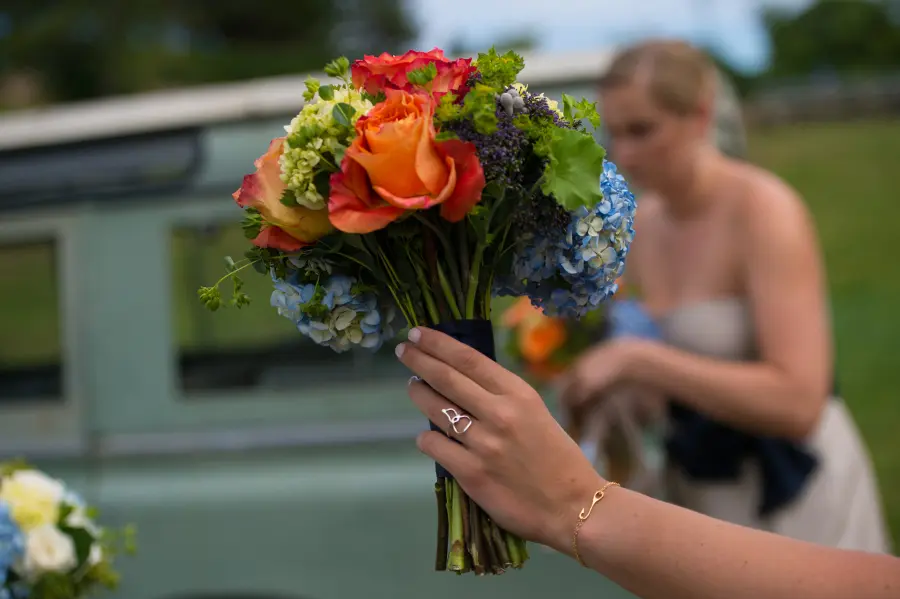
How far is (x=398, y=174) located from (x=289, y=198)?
15cm

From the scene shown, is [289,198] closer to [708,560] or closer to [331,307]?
[331,307]

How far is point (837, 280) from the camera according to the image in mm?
12828

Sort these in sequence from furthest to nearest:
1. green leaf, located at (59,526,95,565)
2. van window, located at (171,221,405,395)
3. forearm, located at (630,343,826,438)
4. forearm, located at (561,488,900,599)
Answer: van window, located at (171,221,405,395)
forearm, located at (630,343,826,438)
green leaf, located at (59,526,95,565)
forearm, located at (561,488,900,599)

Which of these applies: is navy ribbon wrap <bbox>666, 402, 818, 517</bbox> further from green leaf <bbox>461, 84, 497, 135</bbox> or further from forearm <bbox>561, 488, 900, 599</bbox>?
green leaf <bbox>461, 84, 497, 135</bbox>

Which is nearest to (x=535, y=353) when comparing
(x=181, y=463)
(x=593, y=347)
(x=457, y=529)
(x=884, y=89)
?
(x=593, y=347)

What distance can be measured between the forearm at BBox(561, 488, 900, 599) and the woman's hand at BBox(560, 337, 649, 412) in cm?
105

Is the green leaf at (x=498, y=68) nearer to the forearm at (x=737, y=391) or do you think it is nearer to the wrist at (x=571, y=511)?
the wrist at (x=571, y=511)

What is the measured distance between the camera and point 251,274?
2869 millimetres

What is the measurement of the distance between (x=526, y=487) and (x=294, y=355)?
5.86 feet

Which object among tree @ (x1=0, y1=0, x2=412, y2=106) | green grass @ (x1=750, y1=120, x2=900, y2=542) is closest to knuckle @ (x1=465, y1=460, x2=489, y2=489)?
green grass @ (x1=750, y1=120, x2=900, y2=542)

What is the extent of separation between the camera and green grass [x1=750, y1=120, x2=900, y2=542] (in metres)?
8.42

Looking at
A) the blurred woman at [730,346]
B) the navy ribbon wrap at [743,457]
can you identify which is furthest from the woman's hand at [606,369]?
the navy ribbon wrap at [743,457]

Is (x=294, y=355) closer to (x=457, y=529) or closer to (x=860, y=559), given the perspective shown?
(x=457, y=529)

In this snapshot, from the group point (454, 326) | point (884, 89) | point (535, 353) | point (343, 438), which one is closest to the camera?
point (454, 326)
